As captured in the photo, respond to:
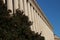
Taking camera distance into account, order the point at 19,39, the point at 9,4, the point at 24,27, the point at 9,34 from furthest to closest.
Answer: the point at 9,4
the point at 24,27
the point at 19,39
the point at 9,34

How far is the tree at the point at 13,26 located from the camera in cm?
1848

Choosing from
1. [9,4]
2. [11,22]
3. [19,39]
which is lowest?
[19,39]

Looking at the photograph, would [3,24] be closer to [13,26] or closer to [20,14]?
[13,26]

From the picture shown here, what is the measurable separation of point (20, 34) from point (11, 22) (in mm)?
1354

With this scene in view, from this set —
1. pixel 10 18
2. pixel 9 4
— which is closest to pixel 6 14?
pixel 10 18

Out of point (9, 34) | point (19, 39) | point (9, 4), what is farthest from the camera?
point (9, 4)

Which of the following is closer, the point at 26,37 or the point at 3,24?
the point at 3,24

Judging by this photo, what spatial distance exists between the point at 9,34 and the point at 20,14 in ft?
13.7

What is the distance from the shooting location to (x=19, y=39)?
19.7 meters

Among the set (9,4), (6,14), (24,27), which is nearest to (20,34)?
(24,27)

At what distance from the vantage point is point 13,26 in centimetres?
2030

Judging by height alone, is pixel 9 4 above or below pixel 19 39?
above

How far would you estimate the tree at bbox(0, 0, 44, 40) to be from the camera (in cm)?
1848

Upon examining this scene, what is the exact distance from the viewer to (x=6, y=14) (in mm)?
19547
